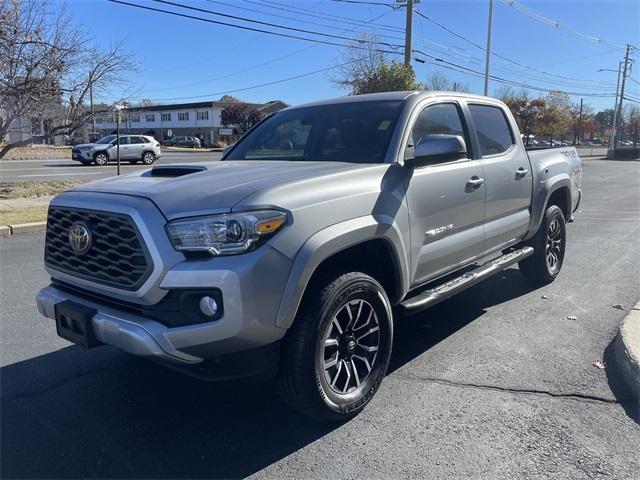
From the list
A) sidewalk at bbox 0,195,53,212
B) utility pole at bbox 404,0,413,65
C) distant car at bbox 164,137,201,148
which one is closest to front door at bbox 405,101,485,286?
sidewalk at bbox 0,195,53,212

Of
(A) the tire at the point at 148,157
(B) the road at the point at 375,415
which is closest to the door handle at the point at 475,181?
(B) the road at the point at 375,415

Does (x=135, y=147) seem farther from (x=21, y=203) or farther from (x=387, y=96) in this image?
(x=387, y=96)

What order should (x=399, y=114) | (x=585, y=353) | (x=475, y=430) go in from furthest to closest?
(x=585, y=353), (x=399, y=114), (x=475, y=430)

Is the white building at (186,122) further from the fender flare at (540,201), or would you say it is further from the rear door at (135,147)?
the fender flare at (540,201)

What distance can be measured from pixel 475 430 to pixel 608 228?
8.54 meters

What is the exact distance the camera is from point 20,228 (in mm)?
9727

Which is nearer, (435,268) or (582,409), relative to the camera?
(582,409)

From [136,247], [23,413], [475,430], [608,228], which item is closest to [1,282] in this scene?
[23,413]

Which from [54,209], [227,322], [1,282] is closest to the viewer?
[227,322]

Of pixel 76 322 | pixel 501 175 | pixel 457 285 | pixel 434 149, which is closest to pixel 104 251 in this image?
pixel 76 322

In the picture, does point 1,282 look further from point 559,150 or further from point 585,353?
point 559,150

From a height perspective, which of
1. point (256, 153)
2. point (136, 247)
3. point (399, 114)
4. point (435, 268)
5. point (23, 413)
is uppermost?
point (399, 114)

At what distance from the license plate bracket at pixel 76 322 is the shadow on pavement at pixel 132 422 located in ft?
1.90

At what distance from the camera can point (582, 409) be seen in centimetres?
342
